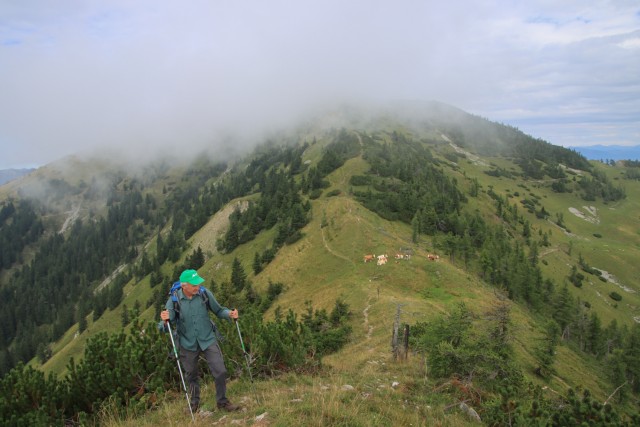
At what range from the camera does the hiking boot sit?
928 cm

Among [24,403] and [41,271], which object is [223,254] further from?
[41,271]

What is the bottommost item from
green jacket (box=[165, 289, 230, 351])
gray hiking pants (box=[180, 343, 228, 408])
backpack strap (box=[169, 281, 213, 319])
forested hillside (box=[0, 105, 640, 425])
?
forested hillside (box=[0, 105, 640, 425])

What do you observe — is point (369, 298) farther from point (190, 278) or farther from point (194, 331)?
point (190, 278)

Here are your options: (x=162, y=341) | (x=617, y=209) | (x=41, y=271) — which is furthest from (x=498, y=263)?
(x=41, y=271)

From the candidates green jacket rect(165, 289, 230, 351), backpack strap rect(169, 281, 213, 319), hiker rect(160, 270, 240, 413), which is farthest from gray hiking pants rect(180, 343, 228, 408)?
backpack strap rect(169, 281, 213, 319)

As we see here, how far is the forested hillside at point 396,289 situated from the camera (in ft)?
35.5

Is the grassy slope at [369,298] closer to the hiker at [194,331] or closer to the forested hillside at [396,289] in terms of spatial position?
the forested hillside at [396,289]

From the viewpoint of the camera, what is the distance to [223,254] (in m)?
91.0

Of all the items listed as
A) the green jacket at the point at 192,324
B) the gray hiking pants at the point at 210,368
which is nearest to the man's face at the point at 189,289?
the green jacket at the point at 192,324

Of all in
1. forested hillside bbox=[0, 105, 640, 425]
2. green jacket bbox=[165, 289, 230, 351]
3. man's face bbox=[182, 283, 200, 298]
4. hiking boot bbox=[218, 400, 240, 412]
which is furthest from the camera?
forested hillside bbox=[0, 105, 640, 425]

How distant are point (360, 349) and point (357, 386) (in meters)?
13.3

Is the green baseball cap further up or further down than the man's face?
further up

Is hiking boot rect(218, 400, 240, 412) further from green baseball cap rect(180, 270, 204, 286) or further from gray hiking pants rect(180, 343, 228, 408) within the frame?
green baseball cap rect(180, 270, 204, 286)

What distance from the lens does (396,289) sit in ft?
137
